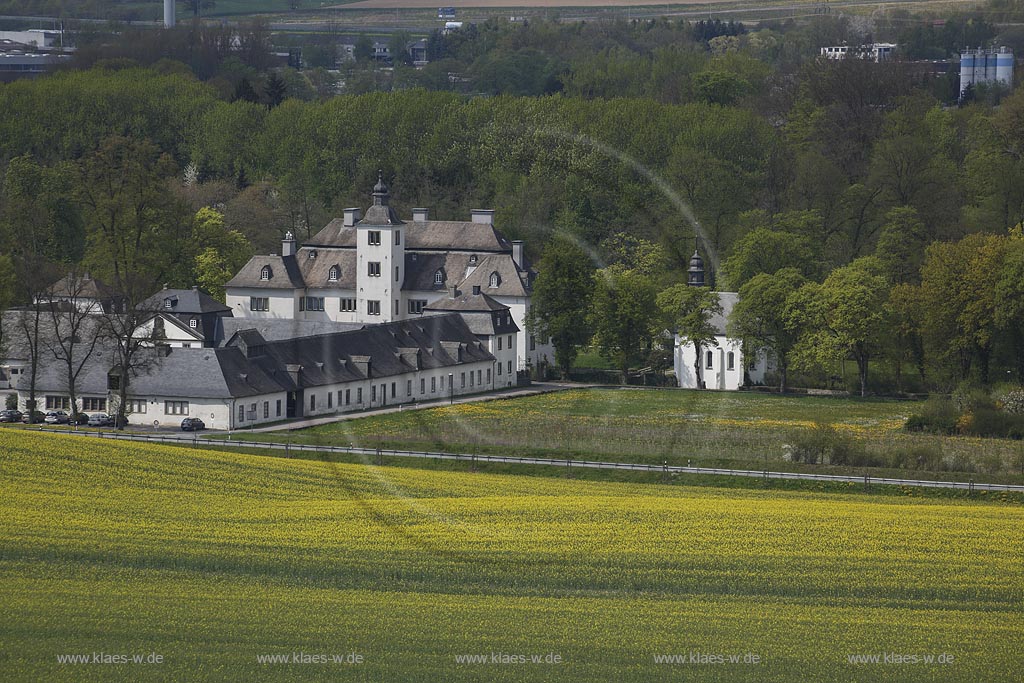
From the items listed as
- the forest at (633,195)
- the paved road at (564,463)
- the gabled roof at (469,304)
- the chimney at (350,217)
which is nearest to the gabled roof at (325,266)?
the chimney at (350,217)

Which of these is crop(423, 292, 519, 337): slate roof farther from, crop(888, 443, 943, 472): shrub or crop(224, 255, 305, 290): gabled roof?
crop(888, 443, 943, 472): shrub

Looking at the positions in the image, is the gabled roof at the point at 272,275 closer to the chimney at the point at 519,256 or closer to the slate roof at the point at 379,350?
the chimney at the point at 519,256

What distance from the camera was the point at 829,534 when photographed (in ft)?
164

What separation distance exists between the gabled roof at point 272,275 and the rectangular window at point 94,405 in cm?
2208

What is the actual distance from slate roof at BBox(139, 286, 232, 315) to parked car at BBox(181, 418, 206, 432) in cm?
1442

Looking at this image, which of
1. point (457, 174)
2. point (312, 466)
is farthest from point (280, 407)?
point (457, 174)

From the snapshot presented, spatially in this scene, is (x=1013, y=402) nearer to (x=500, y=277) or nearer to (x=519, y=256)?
(x=500, y=277)

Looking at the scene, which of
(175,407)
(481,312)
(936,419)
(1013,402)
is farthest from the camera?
(481,312)

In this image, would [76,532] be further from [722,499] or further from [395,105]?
[395,105]

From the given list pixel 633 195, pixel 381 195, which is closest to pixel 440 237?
pixel 381 195

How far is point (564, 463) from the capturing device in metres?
67.6

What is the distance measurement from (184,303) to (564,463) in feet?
→ 95.3

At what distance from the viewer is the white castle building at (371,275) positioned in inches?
3962

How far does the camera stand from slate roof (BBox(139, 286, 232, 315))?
90312 millimetres
